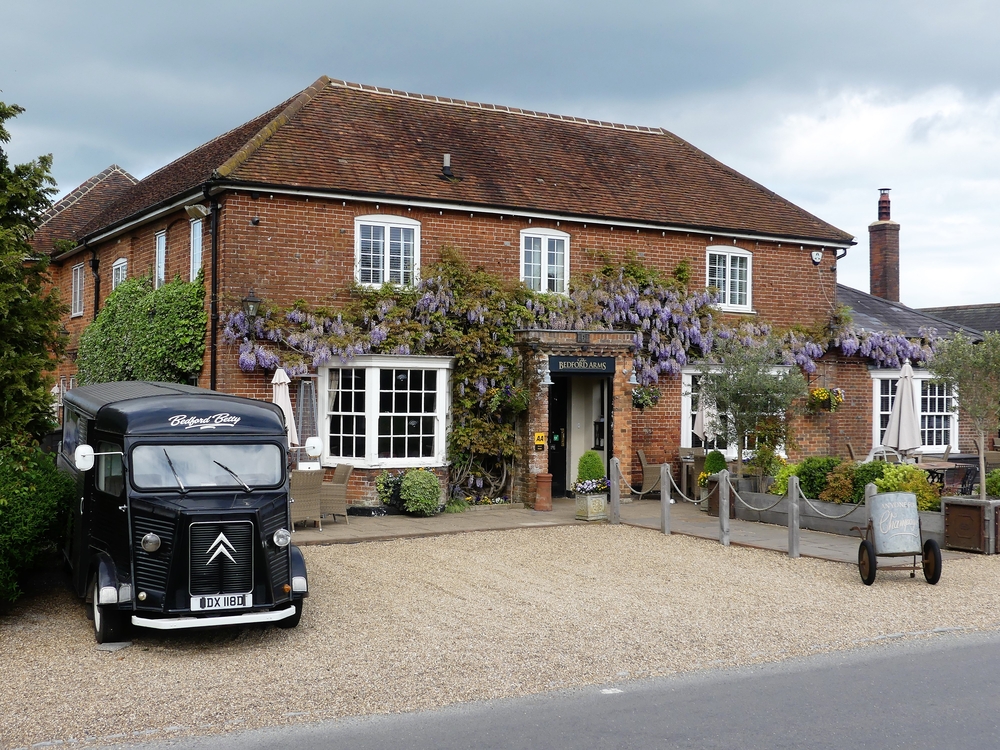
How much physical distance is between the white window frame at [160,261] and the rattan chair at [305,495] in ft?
22.5

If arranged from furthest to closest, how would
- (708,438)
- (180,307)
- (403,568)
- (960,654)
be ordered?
1. (708,438)
2. (180,307)
3. (403,568)
4. (960,654)

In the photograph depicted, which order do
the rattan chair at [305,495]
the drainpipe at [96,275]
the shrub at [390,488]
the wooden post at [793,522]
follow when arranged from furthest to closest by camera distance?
the drainpipe at [96,275], the shrub at [390,488], the rattan chair at [305,495], the wooden post at [793,522]

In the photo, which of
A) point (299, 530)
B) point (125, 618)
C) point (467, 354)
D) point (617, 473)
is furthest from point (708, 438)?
point (125, 618)

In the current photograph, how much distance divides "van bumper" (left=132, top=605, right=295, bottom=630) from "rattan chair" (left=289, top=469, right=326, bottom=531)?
5.93 meters

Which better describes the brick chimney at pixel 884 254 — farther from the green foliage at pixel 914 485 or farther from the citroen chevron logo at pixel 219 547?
the citroen chevron logo at pixel 219 547

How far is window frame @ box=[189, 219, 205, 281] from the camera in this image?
18.1 metres

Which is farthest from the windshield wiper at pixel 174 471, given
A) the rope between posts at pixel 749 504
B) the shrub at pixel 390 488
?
the rope between posts at pixel 749 504

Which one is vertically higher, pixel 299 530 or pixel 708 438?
pixel 708 438

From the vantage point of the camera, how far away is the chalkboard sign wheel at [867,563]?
11.5 m

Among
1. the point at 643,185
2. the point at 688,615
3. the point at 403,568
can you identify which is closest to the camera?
the point at 688,615

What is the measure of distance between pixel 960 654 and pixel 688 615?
254 centimetres

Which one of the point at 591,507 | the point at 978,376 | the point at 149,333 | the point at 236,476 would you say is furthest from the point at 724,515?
the point at 149,333

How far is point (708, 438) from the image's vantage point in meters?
19.7

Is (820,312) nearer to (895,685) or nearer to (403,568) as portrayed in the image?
(403,568)
